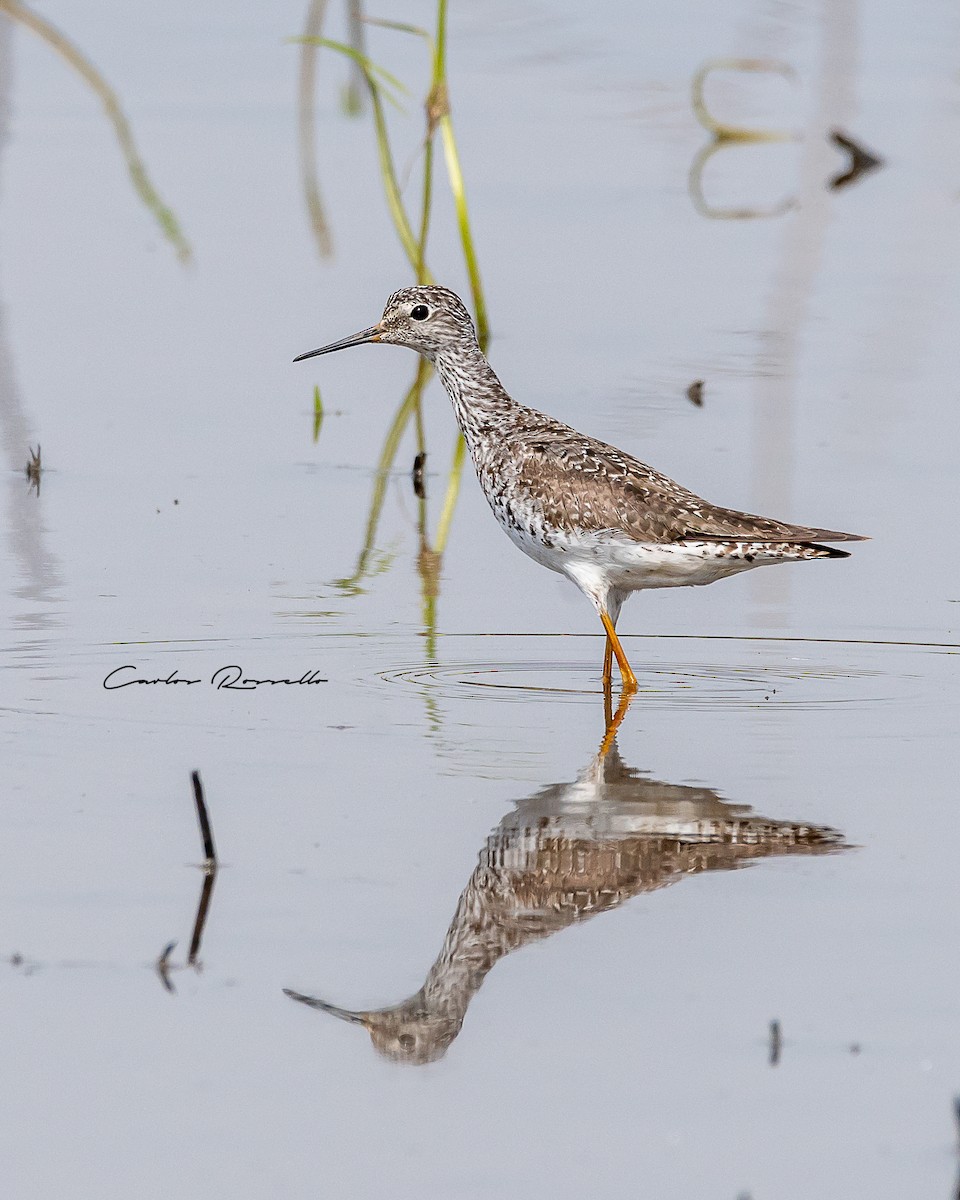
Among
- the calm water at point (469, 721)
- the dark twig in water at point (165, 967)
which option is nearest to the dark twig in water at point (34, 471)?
the calm water at point (469, 721)

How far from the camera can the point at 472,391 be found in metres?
10.3

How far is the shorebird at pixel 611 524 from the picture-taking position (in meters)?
8.98

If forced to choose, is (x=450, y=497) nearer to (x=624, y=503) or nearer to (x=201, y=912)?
(x=624, y=503)

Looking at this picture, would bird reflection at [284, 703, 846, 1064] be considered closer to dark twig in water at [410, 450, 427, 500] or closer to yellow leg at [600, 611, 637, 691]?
yellow leg at [600, 611, 637, 691]

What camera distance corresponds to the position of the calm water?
16.8ft

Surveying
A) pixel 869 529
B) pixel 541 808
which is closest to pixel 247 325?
pixel 869 529

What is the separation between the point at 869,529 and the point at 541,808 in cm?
430

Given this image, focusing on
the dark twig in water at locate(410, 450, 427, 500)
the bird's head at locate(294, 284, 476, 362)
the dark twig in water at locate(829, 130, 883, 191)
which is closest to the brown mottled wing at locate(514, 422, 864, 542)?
the bird's head at locate(294, 284, 476, 362)

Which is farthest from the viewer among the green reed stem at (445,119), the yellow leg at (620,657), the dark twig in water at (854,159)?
the dark twig in water at (854,159)

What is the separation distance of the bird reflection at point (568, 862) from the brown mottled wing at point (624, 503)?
1.60 meters

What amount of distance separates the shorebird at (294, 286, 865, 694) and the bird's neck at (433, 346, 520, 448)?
0.50 ft

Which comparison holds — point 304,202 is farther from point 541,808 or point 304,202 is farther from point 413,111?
point 541,808

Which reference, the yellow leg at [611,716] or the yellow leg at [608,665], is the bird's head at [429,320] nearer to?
the yellow leg at [608,665]

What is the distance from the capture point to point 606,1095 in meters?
5.14
